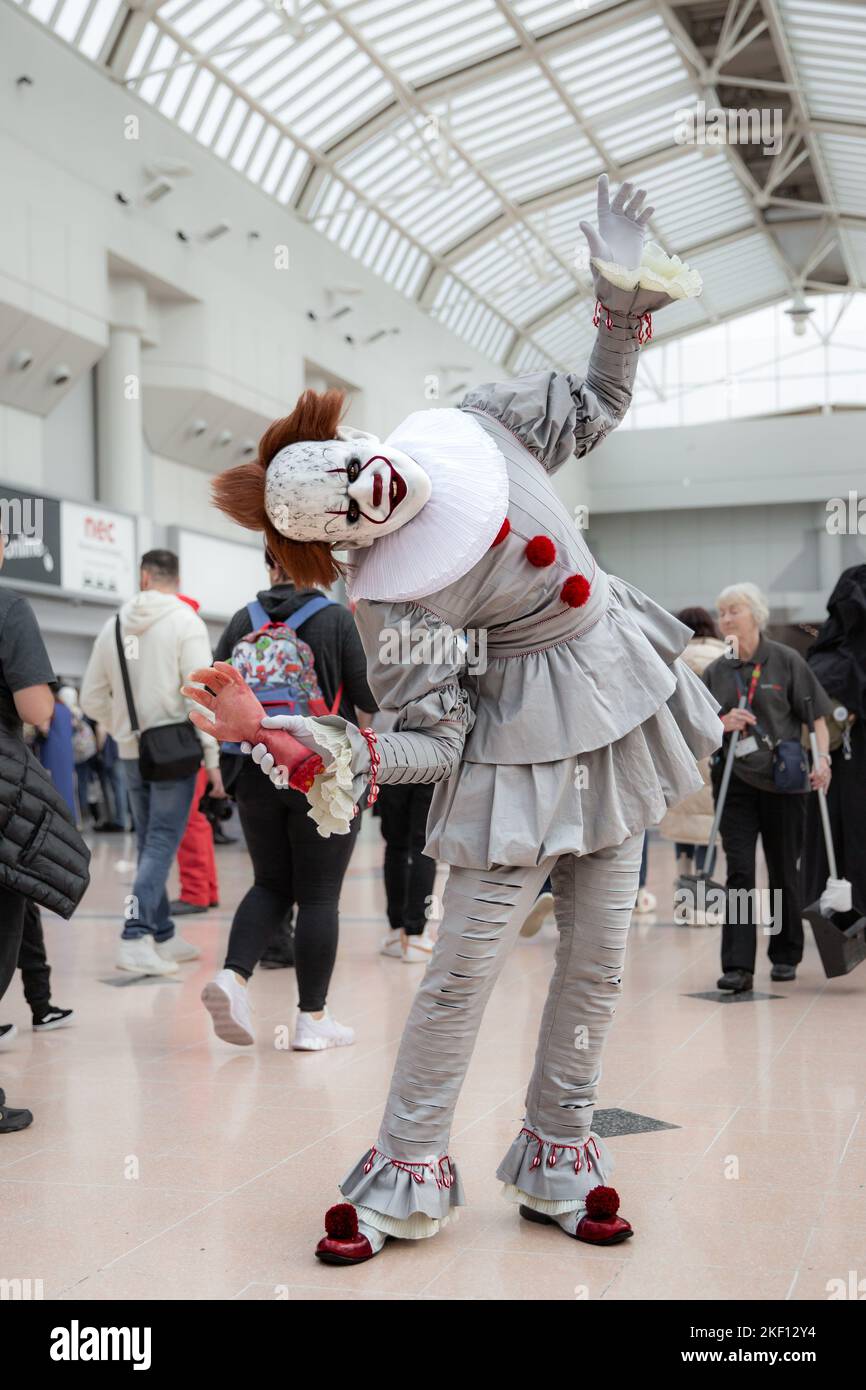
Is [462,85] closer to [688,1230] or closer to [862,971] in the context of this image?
[862,971]

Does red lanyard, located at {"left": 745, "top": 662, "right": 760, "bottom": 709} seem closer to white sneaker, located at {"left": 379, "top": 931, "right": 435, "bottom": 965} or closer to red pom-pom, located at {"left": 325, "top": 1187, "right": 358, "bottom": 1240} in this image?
white sneaker, located at {"left": 379, "top": 931, "right": 435, "bottom": 965}

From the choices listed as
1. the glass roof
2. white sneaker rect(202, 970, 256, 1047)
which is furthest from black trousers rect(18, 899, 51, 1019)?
the glass roof

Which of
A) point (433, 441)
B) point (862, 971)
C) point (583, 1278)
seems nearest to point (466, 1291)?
point (583, 1278)

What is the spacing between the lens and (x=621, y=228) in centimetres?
284

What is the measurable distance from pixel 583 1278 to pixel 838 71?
2330 centimetres

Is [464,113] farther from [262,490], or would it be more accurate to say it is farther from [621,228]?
[262,490]

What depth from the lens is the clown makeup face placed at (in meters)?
2.49

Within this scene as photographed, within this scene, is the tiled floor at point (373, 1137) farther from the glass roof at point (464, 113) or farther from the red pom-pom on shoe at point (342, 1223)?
the glass roof at point (464, 113)

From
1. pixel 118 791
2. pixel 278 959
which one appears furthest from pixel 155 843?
pixel 118 791

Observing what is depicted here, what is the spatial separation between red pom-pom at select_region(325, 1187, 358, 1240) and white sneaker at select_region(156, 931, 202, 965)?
4215 mm

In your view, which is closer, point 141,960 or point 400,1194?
point 400,1194

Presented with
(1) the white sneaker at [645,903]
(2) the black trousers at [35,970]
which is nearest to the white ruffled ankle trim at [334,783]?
(2) the black trousers at [35,970]

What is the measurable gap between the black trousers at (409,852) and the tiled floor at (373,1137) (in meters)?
0.77

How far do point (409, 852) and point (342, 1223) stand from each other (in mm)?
4235
